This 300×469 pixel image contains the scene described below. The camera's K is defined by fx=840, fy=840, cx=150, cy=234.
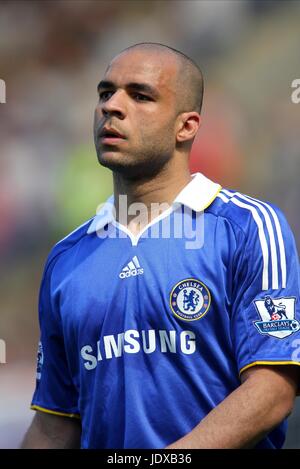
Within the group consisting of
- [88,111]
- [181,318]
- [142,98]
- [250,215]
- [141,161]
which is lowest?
[181,318]

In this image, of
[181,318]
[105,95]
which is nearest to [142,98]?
[105,95]

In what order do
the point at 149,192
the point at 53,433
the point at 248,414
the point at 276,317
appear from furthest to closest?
1. the point at 53,433
2. the point at 149,192
3. the point at 276,317
4. the point at 248,414

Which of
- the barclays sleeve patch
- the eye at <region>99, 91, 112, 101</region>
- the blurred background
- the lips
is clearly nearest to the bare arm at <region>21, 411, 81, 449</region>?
the barclays sleeve patch

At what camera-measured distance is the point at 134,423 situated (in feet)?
8.17

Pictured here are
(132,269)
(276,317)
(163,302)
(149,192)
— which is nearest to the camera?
(276,317)

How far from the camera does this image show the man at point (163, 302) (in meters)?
2.41

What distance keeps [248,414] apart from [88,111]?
447cm

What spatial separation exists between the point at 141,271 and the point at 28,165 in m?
3.73

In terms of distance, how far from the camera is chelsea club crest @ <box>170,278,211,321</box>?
8.14 feet

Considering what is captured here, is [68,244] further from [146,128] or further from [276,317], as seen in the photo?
[276,317]

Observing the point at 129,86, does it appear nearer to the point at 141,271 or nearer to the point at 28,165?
the point at 141,271

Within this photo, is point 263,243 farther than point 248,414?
Yes

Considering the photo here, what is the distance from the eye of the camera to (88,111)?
6.45 meters
